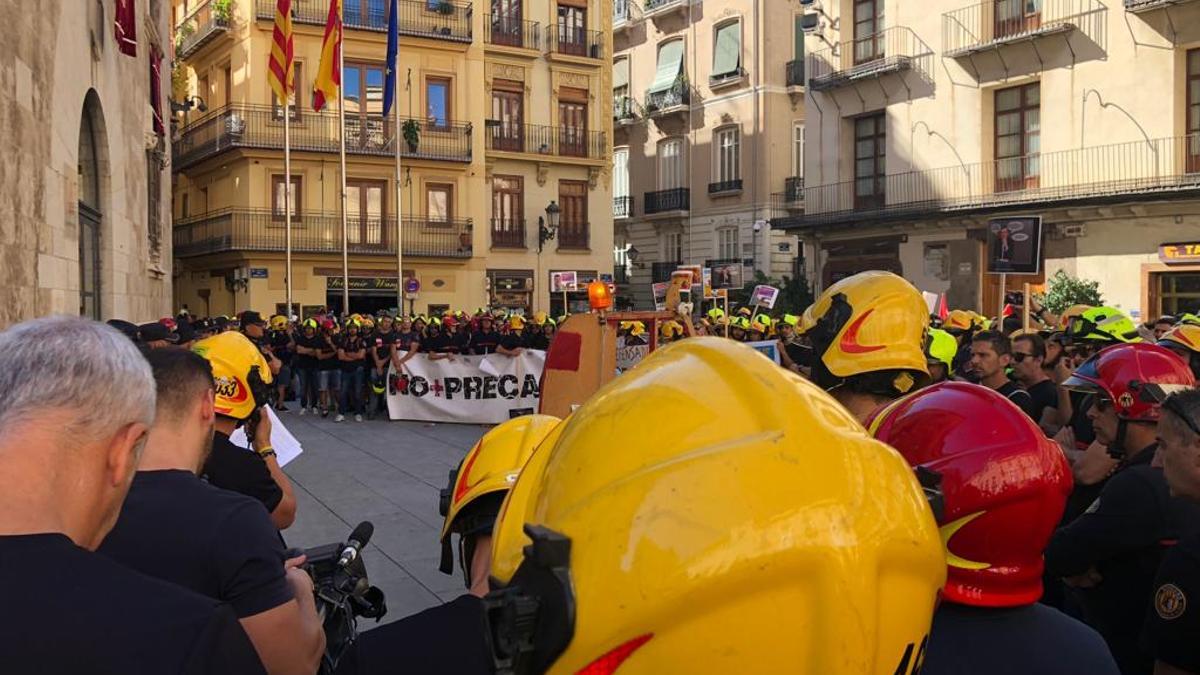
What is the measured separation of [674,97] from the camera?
39375 mm

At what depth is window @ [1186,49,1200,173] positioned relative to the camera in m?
21.2

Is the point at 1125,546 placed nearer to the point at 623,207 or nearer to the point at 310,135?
the point at 310,135

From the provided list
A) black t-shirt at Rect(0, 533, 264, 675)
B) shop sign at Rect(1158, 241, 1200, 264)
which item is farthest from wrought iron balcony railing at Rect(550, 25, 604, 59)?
black t-shirt at Rect(0, 533, 264, 675)

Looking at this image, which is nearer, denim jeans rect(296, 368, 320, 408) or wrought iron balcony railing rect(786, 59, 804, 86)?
denim jeans rect(296, 368, 320, 408)

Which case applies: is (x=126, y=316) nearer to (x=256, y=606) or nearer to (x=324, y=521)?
(x=324, y=521)

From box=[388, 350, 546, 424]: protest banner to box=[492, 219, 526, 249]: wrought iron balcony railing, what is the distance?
66.9 ft

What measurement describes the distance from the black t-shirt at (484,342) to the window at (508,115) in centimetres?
2070

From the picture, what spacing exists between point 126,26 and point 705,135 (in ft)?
93.6

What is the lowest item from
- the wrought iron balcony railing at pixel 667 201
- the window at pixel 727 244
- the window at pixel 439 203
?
the window at pixel 727 244

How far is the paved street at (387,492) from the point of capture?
6.80 m

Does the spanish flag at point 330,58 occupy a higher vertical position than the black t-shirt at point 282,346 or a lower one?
higher

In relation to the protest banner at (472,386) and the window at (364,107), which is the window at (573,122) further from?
the protest banner at (472,386)

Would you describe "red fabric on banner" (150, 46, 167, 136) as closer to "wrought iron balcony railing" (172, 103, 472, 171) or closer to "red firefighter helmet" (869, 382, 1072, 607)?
"wrought iron balcony railing" (172, 103, 472, 171)

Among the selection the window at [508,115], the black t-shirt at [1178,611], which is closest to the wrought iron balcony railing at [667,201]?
the window at [508,115]
